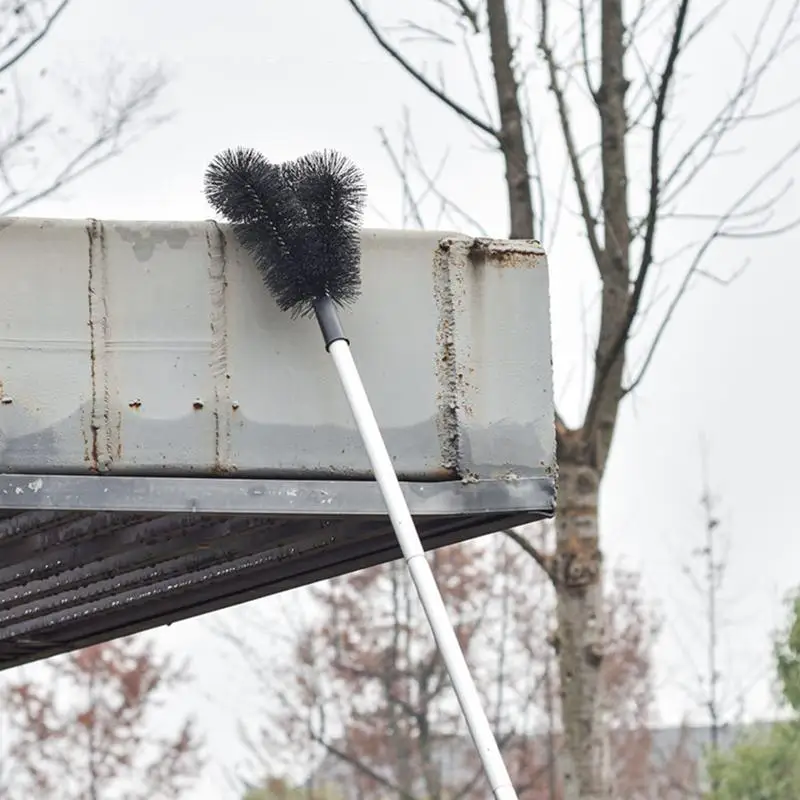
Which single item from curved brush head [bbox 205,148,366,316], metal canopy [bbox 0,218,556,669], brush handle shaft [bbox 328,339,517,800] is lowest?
brush handle shaft [bbox 328,339,517,800]

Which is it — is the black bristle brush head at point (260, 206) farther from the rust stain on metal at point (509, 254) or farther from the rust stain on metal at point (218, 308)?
the rust stain on metal at point (509, 254)

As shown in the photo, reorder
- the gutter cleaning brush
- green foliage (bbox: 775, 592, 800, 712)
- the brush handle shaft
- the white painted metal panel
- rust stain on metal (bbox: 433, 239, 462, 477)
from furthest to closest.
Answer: green foliage (bbox: 775, 592, 800, 712), rust stain on metal (bbox: 433, 239, 462, 477), the white painted metal panel, the gutter cleaning brush, the brush handle shaft

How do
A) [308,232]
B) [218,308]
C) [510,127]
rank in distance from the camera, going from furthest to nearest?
[510,127]
[218,308]
[308,232]

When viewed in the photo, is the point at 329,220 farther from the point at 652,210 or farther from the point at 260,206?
the point at 652,210

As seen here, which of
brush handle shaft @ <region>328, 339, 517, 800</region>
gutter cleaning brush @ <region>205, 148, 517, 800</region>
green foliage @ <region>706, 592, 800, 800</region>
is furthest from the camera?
green foliage @ <region>706, 592, 800, 800</region>

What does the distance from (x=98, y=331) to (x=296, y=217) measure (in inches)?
22.8

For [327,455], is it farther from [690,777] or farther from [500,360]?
[690,777]

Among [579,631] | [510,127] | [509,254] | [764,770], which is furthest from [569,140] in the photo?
[764,770]

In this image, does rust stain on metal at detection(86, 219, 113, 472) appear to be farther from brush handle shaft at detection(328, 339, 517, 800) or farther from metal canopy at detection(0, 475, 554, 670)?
brush handle shaft at detection(328, 339, 517, 800)

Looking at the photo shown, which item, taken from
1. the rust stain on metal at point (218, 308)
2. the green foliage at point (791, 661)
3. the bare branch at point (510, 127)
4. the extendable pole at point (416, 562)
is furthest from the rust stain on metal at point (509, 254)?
the green foliage at point (791, 661)

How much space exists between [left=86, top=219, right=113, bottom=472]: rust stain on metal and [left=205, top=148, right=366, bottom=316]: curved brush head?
306mm

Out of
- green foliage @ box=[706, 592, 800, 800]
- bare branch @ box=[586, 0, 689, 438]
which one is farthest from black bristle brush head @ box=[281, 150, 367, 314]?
green foliage @ box=[706, 592, 800, 800]

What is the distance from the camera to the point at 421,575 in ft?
12.7

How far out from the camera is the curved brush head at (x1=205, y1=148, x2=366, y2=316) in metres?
4.12
